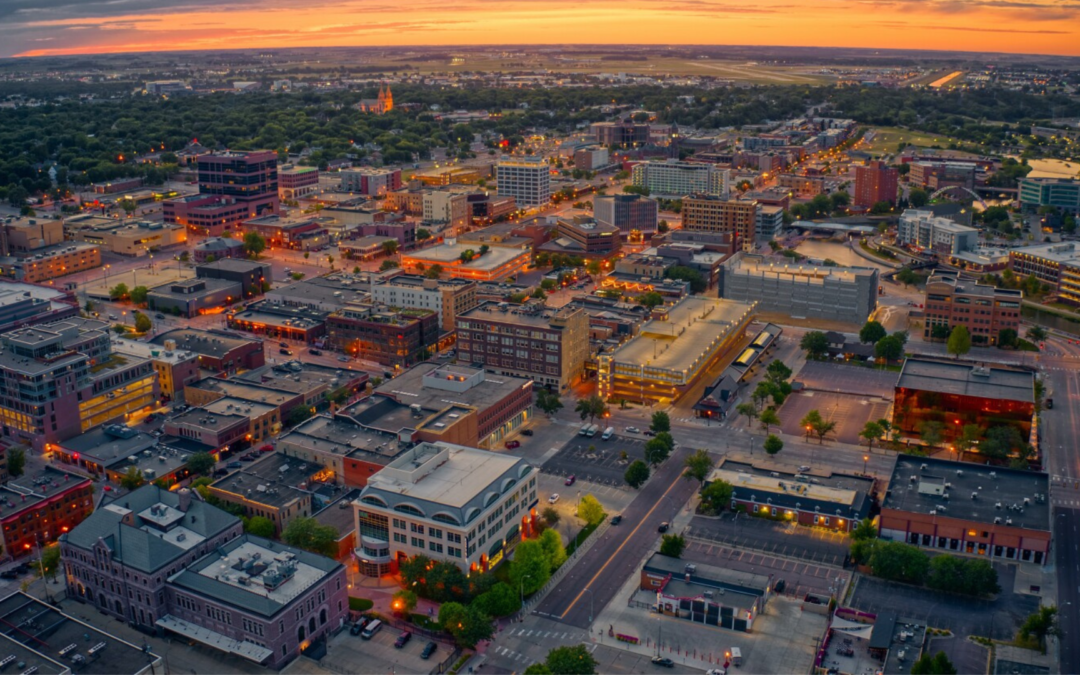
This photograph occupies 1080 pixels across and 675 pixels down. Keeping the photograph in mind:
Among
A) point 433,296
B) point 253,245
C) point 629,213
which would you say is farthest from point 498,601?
point 629,213

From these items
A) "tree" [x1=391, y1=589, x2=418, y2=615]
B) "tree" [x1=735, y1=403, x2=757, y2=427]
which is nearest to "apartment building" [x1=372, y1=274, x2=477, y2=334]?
"tree" [x1=735, y1=403, x2=757, y2=427]

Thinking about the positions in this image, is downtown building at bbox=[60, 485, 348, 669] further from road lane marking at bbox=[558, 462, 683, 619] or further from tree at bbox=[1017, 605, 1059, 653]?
tree at bbox=[1017, 605, 1059, 653]

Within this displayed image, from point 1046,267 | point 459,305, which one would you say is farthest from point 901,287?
point 459,305

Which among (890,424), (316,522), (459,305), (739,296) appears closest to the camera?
(316,522)

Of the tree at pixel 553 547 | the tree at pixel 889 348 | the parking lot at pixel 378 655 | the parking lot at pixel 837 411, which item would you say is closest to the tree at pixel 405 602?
the parking lot at pixel 378 655

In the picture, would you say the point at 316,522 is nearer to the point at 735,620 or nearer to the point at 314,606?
the point at 314,606

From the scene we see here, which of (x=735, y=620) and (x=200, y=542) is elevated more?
(x=200, y=542)
